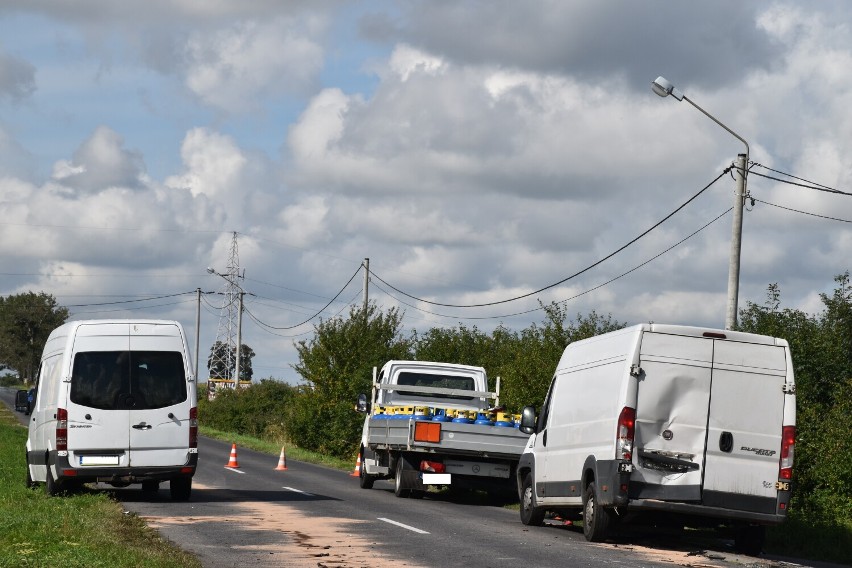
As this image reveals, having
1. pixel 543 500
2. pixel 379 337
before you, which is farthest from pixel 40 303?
pixel 543 500

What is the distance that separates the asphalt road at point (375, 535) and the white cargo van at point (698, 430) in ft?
1.88

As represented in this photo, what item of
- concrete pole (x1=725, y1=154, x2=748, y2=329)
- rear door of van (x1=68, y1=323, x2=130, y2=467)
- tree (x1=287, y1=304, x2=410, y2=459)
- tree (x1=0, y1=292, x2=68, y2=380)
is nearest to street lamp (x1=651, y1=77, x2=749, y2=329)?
concrete pole (x1=725, y1=154, x2=748, y2=329)

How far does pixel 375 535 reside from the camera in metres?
15.4

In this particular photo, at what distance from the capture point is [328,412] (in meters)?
45.0

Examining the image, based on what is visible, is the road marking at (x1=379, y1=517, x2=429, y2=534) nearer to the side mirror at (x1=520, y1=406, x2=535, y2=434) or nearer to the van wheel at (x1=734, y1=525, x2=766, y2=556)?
the side mirror at (x1=520, y1=406, x2=535, y2=434)

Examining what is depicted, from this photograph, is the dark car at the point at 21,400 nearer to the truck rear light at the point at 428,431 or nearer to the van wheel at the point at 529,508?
the truck rear light at the point at 428,431

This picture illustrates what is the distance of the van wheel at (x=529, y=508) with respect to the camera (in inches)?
707

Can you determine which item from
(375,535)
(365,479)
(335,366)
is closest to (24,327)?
(335,366)

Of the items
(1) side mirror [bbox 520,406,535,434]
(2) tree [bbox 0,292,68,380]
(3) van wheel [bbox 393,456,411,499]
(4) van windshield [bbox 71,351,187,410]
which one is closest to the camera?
(1) side mirror [bbox 520,406,535,434]

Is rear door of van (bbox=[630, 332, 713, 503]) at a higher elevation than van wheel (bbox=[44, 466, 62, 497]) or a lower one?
higher

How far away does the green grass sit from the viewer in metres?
11.7

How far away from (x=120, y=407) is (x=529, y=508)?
5966 millimetres

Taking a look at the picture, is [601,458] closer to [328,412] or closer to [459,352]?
[459,352]

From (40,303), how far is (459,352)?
123 m
